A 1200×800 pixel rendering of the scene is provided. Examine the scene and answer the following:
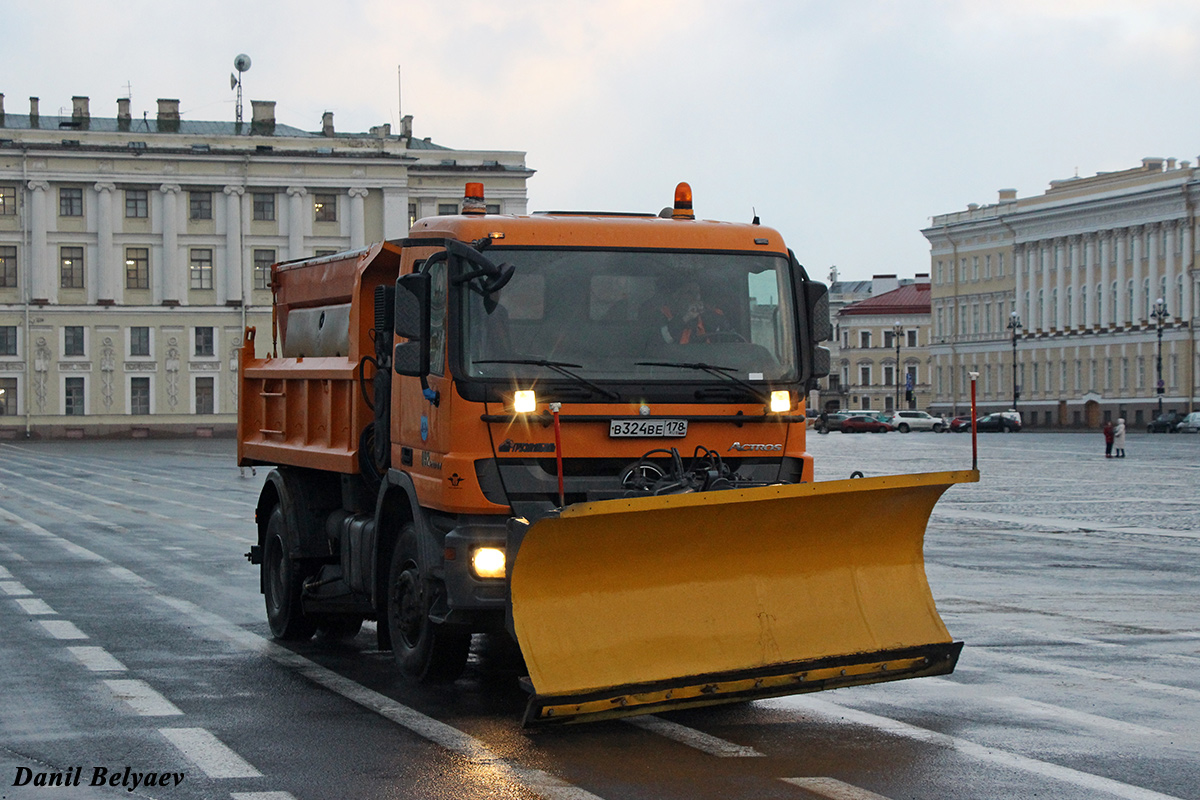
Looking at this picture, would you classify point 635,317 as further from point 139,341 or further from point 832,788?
point 139,341

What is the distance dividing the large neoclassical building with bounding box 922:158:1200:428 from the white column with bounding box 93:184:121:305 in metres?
55.0

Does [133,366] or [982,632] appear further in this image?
[133,366]

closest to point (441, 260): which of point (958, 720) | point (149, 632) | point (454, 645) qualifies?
point (454, 645)

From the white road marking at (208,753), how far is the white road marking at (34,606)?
19.4 ft

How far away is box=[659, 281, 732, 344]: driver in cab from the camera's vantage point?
956 centimetres

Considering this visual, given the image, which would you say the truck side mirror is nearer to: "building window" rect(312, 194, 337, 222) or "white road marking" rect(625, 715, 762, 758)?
"white road marking" rect(625, 715, 762, 758)

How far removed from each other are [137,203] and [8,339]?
1052 cm

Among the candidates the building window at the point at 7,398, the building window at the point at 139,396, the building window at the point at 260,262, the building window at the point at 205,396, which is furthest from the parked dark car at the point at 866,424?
the building window at the point at 7,398

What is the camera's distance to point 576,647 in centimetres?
825

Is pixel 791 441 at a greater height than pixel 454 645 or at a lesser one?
greater

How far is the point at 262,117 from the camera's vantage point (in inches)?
4158

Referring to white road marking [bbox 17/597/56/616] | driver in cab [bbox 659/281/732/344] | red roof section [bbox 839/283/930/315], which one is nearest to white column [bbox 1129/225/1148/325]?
red roof section [bbox 839/283/930/315]

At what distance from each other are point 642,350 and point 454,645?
6.29 feet

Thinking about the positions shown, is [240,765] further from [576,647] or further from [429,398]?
[429,398]
